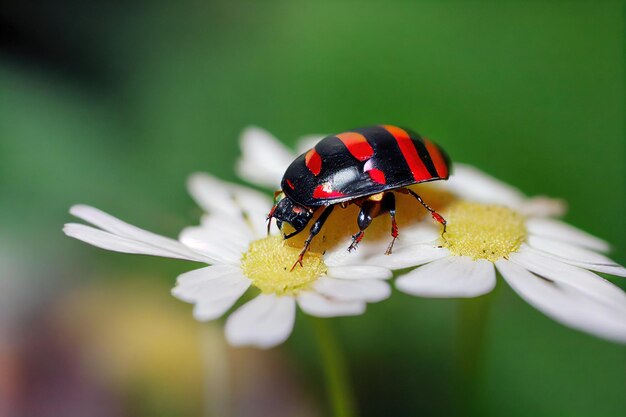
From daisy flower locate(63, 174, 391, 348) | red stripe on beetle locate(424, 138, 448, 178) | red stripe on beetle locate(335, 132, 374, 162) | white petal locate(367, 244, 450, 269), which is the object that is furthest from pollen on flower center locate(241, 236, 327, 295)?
red stripe on beetle locate(424, 138, 448, 178)

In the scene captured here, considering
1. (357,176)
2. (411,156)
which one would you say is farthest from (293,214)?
(411,156)

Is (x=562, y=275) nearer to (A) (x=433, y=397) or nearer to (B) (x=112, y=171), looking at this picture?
(A) (x=433, y=397)

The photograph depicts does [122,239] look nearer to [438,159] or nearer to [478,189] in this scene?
[438,159]

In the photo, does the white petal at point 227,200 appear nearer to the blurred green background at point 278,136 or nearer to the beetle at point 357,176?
the beetle at point 357,176

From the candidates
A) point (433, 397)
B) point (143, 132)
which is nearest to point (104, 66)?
point (143, 132)

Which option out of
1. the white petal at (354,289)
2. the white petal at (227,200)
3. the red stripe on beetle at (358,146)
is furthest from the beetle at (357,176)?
the white petal at (227,200)

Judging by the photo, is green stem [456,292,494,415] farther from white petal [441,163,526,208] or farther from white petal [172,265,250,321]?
white petal [172,265,250,321]

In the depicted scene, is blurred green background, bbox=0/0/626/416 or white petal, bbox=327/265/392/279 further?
blurred green background, bbox=0/0/626/416
